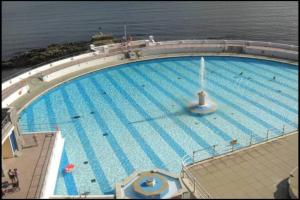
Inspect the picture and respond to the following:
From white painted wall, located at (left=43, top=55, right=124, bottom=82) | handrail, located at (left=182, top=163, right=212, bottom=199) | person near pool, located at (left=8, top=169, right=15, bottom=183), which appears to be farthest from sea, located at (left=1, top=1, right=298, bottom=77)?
handrail, located at (left=182, top=163, right=212, bottom=199)

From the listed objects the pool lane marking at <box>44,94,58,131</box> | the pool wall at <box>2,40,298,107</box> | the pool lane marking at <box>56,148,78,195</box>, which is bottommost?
the pool lane marking at <box>56,148,78,195</box>

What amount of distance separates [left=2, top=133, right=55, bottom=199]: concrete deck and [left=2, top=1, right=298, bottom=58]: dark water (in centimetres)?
2195

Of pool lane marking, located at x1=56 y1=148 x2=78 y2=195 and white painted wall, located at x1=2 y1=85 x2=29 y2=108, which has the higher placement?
white painted wall, located at x1=2 y1=85 x2=29 y2=108

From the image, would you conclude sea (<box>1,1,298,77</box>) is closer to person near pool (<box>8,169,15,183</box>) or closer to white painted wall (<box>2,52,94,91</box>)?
white painted wall (<box>2,52,94,91</box>)

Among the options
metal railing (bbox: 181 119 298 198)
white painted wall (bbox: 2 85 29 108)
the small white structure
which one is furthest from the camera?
white painted wall (bbox: 2 85 29 108)

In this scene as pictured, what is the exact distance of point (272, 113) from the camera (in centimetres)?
1772

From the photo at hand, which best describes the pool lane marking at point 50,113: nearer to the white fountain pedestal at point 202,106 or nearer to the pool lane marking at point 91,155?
the pool lane marking at point 91,155

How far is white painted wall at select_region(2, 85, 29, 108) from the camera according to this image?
19.7 meters

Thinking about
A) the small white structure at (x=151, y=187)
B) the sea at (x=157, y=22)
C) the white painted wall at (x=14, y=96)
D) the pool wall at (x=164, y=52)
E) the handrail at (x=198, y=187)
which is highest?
the sea at (x=157, y=22)

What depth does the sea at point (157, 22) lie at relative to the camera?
1468 inches

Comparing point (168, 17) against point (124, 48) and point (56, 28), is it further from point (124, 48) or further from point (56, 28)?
point (124, 48)

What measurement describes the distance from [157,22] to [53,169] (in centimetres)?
3405

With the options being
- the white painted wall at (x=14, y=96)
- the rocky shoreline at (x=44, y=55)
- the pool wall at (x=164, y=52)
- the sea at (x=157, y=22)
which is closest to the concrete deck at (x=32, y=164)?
the white painted wall at (x=14, y=96)

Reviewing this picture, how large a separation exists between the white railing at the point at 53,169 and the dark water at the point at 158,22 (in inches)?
867
